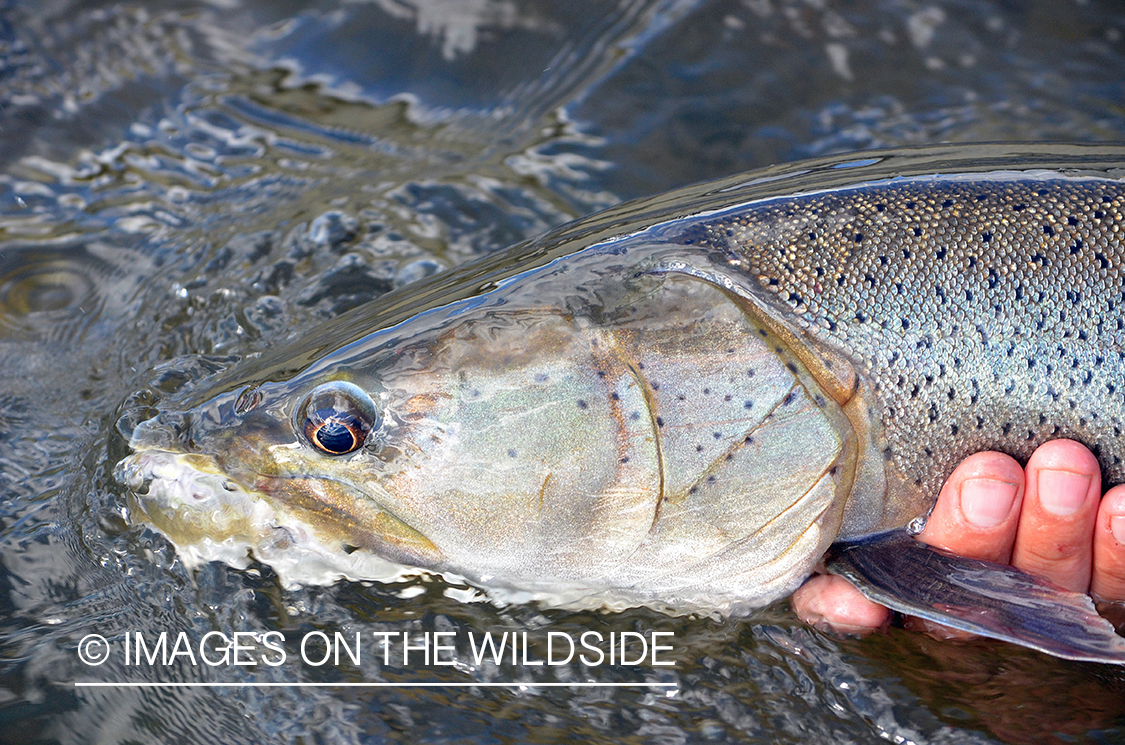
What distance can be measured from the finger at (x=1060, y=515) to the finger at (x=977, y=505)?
0.05 meters

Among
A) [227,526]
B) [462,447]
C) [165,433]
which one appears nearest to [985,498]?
[462,447]

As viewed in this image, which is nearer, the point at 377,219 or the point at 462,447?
the point at 462,447

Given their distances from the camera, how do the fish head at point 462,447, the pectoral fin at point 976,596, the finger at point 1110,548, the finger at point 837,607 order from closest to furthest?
the pectoral fin at point 976,596
the fish head at point 462,447
the finger at point 1110,548
the finger at point 837,607

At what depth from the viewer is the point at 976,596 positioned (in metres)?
2.18

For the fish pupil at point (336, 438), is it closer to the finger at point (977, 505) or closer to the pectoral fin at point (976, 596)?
the pectoral fin at point (976, 596)

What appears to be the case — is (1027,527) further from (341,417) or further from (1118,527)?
(341,417)

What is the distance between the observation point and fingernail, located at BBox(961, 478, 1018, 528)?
223cm

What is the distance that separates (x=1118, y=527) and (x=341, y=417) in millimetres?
1960

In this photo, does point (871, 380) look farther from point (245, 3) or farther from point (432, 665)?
point (245, 3)

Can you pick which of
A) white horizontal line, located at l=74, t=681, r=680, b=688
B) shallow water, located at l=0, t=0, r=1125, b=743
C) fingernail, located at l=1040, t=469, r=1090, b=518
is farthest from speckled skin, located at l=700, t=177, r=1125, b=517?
white horizontal line, located at l=74, t=681, r=680, b=688

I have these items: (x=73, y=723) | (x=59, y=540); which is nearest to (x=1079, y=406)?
(x=73, y=723)

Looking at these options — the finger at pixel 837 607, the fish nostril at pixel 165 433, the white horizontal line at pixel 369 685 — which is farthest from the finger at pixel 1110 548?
the fish nostril at pixel 165 433

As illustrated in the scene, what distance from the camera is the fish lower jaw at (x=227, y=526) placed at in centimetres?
230

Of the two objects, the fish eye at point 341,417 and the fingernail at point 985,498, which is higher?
the fish eye at point 341,417
